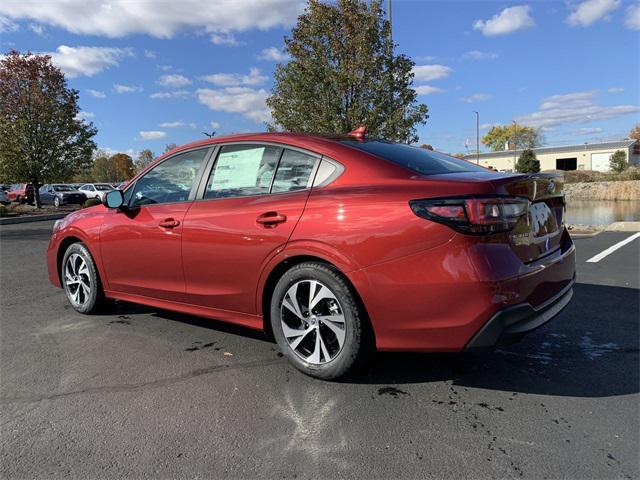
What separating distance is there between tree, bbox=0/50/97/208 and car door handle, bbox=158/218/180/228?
71.6 feet

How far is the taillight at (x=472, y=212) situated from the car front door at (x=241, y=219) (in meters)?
0.85

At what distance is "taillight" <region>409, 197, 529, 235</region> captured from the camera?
259 cm

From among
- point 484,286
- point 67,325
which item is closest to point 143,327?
point 67,325

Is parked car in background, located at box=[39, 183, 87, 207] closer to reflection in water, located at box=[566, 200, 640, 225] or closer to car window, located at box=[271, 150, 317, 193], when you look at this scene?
reflection in water, located at box=[566, 200, 640, 225]

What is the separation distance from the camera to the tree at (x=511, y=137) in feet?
297

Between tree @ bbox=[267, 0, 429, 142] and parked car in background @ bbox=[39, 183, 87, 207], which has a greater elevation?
tree @ bbox=[267, 0, 429, 142]

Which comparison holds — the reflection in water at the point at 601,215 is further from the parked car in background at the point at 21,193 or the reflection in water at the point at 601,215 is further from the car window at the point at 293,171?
the parked car in background at the point at 21,193

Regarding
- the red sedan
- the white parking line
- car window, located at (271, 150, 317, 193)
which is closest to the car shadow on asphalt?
the red sedan

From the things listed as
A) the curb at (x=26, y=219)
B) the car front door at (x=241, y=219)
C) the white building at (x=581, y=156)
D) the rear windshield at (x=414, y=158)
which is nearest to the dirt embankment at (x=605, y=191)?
the white building at (x=581, y=156)

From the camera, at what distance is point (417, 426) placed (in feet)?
8.54

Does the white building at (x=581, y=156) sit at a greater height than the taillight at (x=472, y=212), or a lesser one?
greater

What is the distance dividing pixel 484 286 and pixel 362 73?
493 inches

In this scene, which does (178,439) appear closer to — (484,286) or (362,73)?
(484,286)

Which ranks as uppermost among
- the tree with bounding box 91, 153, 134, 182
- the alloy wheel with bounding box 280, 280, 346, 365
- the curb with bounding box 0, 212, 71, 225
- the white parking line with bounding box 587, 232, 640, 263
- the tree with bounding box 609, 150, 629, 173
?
the tree with bounding box 91, 153, 134, 182
